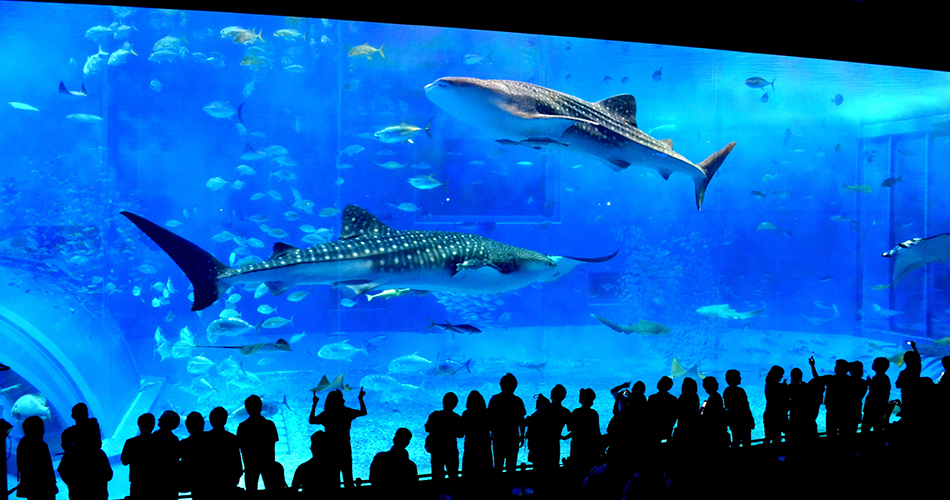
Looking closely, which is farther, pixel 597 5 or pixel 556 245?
pixel 556 245

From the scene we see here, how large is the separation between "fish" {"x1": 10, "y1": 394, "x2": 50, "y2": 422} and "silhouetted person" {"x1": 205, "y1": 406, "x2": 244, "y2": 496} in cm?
461

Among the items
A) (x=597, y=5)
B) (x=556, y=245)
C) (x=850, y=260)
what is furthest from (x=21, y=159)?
(x=850, y=260)

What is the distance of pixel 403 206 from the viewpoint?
8.83m

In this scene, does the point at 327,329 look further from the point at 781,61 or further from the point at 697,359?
the point at 781,61

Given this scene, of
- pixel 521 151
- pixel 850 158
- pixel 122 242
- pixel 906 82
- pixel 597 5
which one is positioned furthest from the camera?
pixel 850 158

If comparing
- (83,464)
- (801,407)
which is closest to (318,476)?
(83,464)

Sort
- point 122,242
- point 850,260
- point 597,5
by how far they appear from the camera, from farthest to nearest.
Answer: point 850,260, point 122,242, point 597,5

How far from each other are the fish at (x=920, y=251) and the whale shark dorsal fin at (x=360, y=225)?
22.4 feet

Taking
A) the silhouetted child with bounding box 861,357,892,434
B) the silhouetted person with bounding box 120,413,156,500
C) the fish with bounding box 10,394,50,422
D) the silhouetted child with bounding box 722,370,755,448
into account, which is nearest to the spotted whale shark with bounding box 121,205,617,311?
the silhouetted child with bounding box 722,370,755,448

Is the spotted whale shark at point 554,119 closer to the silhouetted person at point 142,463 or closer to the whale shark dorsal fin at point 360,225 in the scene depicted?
the whale shark dorsal fin at point 360,225

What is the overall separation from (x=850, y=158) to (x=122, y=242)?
23.0 metres

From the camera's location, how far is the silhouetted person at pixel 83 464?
2318 mm

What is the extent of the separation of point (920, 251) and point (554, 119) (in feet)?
24.6

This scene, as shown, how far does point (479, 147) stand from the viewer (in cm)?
1522
